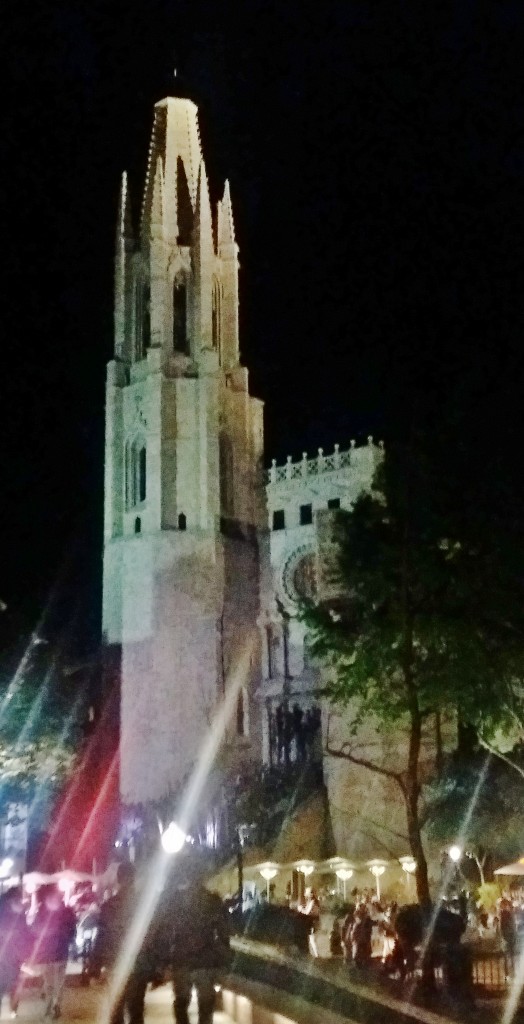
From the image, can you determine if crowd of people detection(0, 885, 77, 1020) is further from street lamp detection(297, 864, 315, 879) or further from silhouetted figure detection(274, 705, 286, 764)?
silhouetted figure detection(274, 705, 286, 764)

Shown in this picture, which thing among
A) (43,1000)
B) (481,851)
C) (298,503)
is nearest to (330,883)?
(481,851)

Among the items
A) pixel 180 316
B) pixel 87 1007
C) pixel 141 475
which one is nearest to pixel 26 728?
pixel 87 1007

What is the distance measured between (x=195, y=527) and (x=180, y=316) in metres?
13.1

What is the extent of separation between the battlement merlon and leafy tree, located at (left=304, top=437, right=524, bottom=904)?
28.9m

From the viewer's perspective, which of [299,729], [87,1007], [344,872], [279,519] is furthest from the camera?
[279,519]

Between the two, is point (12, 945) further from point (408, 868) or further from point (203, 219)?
point (203, 219)

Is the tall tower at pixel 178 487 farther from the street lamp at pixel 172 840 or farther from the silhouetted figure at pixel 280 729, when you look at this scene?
the street lamp at pixel 172 840

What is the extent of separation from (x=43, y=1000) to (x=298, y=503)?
4720cm

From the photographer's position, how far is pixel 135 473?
2405 inches

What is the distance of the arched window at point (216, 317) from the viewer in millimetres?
65000

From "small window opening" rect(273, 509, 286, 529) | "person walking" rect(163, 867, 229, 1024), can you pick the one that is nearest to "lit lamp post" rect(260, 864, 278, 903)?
"small window opening" rect(273, 509, 286, 529)

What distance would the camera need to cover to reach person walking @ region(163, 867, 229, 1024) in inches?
425

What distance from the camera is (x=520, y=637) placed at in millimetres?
25391

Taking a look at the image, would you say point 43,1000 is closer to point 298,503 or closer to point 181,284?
point 298,503
